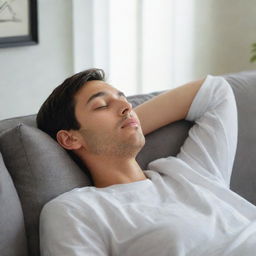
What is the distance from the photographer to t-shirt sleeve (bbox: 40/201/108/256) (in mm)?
1432

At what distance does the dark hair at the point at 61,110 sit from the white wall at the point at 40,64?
109 cm

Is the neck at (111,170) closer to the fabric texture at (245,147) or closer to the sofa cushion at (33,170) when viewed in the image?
the sofa cushion at (33,170)

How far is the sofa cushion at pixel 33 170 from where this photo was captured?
1.52 metres

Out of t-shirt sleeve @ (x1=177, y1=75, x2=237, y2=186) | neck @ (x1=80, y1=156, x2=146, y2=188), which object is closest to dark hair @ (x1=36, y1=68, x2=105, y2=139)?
neck @ (x1=80, y1=156, x2=146, y2=188)

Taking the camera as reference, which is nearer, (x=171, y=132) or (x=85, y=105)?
(x=85, y=105)

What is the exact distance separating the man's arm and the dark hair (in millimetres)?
238

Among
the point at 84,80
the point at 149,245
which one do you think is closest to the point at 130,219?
the point at 149,245

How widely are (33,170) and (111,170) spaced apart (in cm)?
25

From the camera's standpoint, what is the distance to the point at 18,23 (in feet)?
9.02

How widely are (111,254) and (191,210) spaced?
0.85 feet

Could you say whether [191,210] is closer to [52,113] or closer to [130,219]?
[130,219]

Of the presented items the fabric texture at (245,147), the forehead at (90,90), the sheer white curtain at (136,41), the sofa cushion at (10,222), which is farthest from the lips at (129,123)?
the sheer white curtain at (136,41)

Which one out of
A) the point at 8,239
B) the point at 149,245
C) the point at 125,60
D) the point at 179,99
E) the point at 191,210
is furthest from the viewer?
the point at 125,60

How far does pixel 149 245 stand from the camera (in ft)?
4.98
